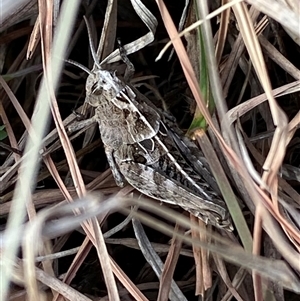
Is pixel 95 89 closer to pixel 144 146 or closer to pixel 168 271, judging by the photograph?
pixel 144 146

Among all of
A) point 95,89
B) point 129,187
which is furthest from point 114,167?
point 95,89

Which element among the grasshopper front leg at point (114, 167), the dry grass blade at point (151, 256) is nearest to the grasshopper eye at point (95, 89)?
the grasshopper front leg at point (114, 167)

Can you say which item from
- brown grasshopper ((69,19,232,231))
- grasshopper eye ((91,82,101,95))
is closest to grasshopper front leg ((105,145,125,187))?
brown grasshopper ((69,19,232,231))

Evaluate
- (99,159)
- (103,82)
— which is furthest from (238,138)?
(99,159)

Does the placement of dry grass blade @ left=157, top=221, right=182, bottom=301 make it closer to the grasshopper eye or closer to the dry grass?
the dry grass

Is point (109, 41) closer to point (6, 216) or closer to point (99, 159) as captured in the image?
point (99, 159)

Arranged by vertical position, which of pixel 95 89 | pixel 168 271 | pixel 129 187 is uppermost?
pixel 95 89
